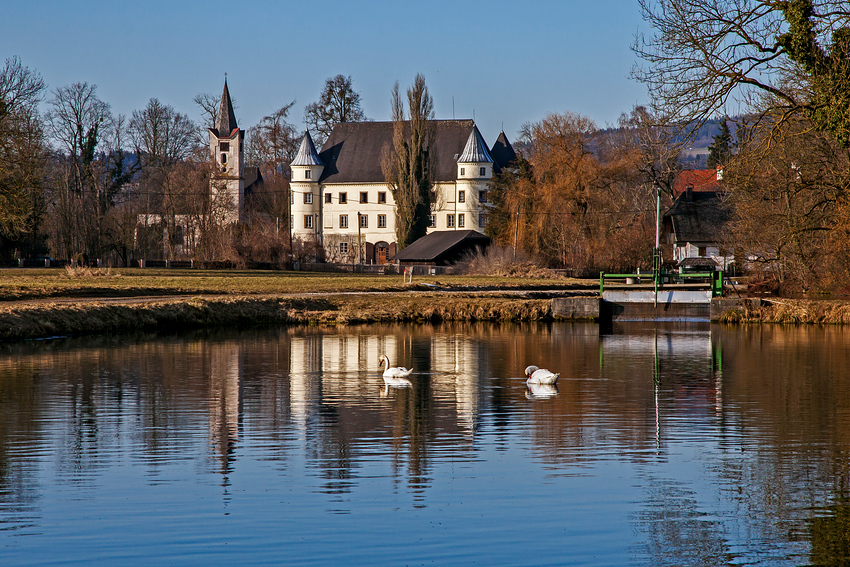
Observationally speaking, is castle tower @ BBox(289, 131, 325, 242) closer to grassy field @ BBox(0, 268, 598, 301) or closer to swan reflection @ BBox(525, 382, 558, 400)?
grassy field @ BBox(0, 268, 598, 301)

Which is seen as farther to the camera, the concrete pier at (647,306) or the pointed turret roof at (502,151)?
the pointed turret roof at (502,151)

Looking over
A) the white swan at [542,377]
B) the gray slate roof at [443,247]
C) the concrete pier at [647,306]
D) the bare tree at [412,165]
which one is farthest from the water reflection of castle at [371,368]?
the bare tree at [412,165]

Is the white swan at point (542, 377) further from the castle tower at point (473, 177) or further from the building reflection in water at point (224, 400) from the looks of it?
the castle tower at point (473, 177)

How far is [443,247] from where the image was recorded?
7344 cm

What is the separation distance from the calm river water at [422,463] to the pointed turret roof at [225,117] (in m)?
83.3

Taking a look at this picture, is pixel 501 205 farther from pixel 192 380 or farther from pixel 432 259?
pixel 192 380

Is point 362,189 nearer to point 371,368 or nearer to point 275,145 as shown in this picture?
point 275,145

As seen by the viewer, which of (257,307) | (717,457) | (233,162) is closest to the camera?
(717,457)

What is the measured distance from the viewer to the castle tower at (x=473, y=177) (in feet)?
298

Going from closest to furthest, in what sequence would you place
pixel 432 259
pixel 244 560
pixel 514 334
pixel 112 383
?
1. pixel 244 560
2. pixel 112 383
3. pixel 514 334
4. pixel 432 259

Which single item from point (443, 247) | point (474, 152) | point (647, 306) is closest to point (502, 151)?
point (474, 152)

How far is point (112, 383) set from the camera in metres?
18.5

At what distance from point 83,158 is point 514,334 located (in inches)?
2469

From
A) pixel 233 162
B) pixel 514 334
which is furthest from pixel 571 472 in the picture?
pixel 233 162
